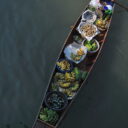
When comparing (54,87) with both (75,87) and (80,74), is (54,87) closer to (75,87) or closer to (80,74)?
(75,87)

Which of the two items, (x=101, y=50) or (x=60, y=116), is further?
(x=101, y=50)

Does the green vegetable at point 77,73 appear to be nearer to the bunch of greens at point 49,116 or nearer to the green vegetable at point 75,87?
the green vegetable at point 75,87

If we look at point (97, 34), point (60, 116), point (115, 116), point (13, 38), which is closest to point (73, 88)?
point (60, 116)

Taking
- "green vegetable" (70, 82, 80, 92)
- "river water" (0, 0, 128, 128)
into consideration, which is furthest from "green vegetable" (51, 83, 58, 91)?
"river water" (0, 0, 128, 128)

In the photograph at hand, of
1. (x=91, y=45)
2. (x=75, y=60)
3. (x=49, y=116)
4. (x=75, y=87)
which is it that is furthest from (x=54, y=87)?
(x=91, y=45)

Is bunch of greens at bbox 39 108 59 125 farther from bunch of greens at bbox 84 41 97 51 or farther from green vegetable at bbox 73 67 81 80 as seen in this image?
bunch of greens at bbox 84 41 97 51

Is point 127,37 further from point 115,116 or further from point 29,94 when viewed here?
point 29,94

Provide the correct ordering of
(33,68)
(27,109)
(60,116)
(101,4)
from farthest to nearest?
1. (101,4)
2. (33,68)
3. (27,109)
4. (60,116)

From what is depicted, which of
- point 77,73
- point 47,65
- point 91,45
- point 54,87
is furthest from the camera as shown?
point 47,65

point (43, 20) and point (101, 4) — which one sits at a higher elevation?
point (101, 4)
